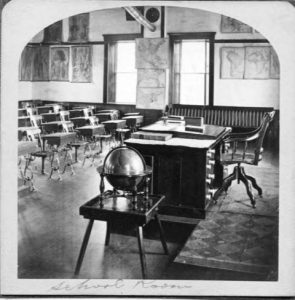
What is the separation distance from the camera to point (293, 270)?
3.00m

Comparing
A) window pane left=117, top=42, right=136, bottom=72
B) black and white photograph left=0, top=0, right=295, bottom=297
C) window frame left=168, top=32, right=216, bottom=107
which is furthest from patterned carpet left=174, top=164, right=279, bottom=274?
window pane left=117, top=42, right=136, bottom=72

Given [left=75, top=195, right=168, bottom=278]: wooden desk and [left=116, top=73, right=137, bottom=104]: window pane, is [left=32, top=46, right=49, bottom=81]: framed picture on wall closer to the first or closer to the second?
[left=116, top=73, right=137, bottom=104]: window pane

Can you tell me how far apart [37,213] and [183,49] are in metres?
8.00

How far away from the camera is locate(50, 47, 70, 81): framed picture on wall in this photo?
41.5 ft

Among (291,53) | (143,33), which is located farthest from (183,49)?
(291,53)

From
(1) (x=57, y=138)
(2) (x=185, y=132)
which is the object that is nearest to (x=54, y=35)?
(1) (x=57, y=138)

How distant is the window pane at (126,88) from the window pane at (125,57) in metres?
0.18

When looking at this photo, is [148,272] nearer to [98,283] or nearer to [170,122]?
[98,283]

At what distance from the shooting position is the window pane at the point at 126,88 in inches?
484

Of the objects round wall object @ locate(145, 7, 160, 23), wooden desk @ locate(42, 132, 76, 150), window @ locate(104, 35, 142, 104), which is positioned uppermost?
round wall object @ locate(145, 7, 160, 23)

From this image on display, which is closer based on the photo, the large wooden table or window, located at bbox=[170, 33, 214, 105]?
the large wooden table

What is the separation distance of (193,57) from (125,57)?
2.03 m

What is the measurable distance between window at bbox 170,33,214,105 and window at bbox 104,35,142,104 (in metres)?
1.27

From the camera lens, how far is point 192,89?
38.5ft
